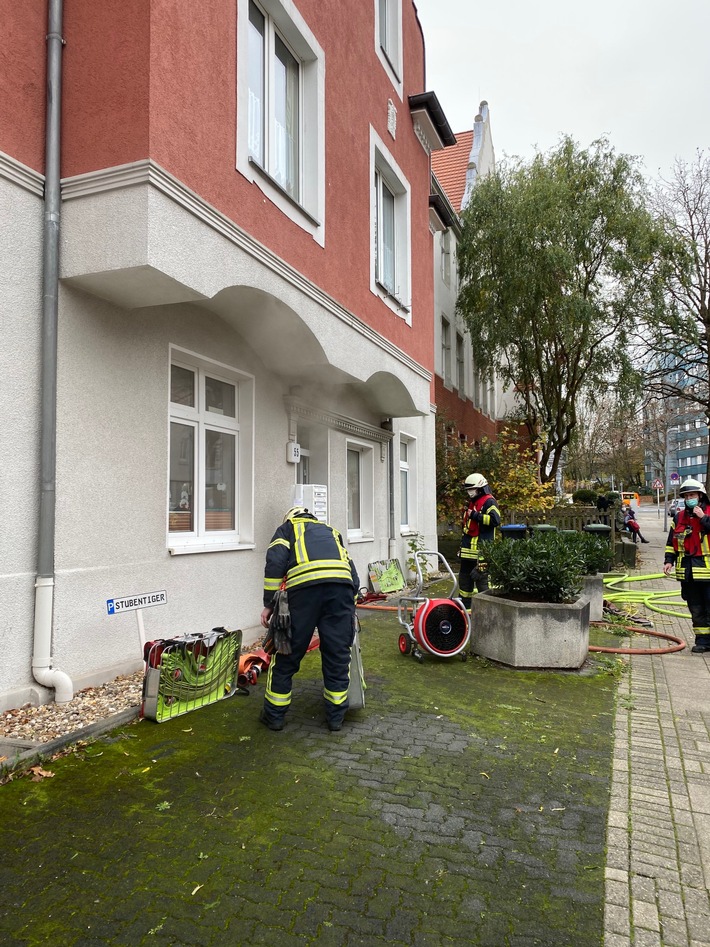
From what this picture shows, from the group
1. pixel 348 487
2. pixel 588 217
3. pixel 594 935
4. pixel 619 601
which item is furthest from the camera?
pixel 588 217

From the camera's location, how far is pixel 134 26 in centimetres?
476

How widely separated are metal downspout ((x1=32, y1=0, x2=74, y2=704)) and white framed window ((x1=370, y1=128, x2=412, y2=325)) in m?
5.49

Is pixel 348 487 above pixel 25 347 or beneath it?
beneath

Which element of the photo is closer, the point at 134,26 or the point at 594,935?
the point at 594,935

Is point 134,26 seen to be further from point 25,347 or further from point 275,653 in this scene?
point 275,653

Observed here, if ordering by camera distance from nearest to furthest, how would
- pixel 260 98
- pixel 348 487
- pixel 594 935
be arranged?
pixel 594 935, pixel 260 98, pixel 348 487

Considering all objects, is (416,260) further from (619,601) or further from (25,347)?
(25,347)

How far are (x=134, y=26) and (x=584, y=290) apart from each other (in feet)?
55.6

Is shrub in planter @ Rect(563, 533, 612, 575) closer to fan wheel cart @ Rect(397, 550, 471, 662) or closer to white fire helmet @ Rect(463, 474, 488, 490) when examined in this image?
white fire helmet @ Rect(463, 474, 488, 490)

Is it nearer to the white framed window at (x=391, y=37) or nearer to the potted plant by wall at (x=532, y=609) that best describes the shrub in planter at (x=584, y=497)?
the white framed window at (x=391, y=37)

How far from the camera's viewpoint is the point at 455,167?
A: 24.1m

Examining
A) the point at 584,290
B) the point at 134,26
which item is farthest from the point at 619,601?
the point at 584,290

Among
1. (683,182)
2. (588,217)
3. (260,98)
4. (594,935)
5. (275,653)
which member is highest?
(683,182)

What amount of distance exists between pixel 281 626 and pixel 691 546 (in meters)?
5.03
